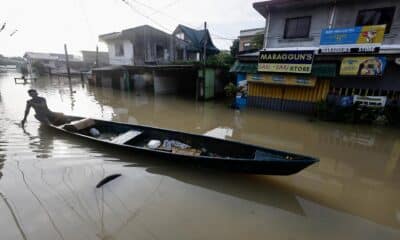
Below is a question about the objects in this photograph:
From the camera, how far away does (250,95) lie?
10617 millimetres

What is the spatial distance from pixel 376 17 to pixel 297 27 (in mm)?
3077

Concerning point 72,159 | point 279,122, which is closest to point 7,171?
point 72,159

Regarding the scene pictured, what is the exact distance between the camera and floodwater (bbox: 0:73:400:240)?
2.56m

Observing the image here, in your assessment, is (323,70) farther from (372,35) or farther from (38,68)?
(38,68)

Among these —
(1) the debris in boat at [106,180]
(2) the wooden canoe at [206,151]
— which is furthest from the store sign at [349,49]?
(1) the debris in boat at [106,180]

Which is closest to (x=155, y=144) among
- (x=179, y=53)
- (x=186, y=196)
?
(x=186, y=196)

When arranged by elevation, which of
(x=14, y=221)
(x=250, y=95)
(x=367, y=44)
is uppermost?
(x=367, y=44)

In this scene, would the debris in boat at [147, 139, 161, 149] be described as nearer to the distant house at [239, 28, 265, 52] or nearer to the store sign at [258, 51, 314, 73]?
the store sign at [258, 51, 314, 73]

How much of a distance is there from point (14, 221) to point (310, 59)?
33.5 ft

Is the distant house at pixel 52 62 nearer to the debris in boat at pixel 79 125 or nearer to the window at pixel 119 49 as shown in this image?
the window at pixel 119 49

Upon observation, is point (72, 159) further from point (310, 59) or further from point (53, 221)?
point (310, 59)

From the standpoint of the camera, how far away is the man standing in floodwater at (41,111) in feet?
20.2

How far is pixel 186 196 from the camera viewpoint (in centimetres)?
330

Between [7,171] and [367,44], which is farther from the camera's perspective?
[367,44]
